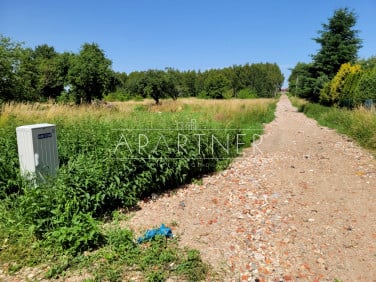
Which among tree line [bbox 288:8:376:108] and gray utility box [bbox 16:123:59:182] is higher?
tree line [bbox 288:8:376:108]

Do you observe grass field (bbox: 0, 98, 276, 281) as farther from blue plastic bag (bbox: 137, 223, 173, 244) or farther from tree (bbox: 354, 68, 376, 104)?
tree (bbox: 354, 68, 376, 104)

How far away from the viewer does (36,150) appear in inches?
144

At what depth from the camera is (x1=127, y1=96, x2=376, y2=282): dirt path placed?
2668mm

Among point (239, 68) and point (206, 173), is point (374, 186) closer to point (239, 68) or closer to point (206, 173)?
point (206, 173)

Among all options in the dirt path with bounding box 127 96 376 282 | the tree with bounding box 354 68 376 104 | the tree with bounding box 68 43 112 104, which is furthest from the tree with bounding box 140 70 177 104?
the dirt path with bounding box 127 96 376 282

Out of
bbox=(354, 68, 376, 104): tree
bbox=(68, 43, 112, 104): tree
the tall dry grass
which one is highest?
bbox=(68, 43, 112, 104): tree

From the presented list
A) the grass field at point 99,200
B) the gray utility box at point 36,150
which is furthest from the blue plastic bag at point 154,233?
the gray utility box at point 36,150

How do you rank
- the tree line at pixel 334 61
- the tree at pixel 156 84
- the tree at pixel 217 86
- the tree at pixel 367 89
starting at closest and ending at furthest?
the tree at pixel 367 89, the tree line at pixel 334 61, the tree at pixel 156 84, the tree at pixel 217 86

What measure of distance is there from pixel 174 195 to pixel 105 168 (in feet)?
4.47

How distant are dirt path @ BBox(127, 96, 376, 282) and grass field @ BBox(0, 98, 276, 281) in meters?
0.34

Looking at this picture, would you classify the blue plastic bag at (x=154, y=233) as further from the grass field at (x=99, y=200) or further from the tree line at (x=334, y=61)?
the tree line at (x=334, y=61)

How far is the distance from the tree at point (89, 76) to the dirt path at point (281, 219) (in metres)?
16.5

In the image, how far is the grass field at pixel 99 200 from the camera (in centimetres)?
262

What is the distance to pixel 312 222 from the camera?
11.6 ft
